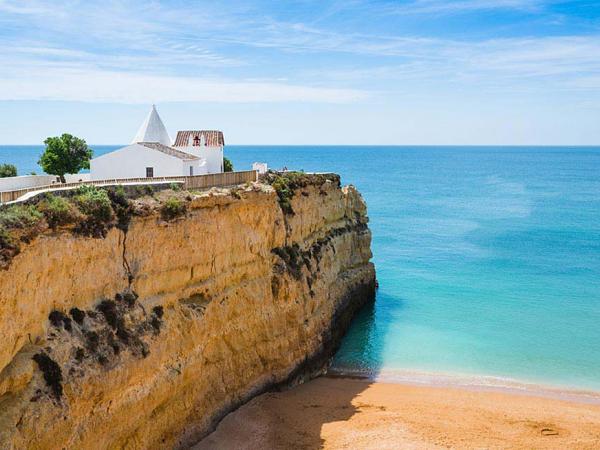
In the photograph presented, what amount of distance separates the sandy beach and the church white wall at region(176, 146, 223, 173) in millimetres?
15305

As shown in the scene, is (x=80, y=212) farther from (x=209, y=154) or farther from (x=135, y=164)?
(x=209, y=154)

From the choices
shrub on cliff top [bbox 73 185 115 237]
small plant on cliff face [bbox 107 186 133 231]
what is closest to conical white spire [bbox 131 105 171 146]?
small plant on cliff face [bbox 107 186 133 231]

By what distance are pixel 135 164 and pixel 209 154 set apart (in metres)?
7.12

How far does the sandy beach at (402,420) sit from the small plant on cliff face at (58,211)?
9564mm

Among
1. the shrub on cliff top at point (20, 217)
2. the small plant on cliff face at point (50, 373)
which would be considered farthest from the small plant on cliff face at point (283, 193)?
the small plant on cliff face at point (50, 373)

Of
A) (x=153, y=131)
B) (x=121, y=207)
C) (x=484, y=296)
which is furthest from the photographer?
(x=484, y=296)

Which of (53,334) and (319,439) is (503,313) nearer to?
(319,439)

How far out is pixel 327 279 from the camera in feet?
122

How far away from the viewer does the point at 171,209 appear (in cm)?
2403

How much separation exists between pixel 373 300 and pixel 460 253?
16267 mm

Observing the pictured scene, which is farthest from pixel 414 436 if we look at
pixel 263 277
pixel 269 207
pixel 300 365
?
pixel 269 207

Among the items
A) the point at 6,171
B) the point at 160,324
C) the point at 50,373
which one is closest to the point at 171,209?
the point at 160,324

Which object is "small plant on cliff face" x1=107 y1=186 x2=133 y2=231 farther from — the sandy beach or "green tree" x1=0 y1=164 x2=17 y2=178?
"green tree" x1=0 y1=164 x2=17 y2=178

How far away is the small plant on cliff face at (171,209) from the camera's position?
23828 mm
